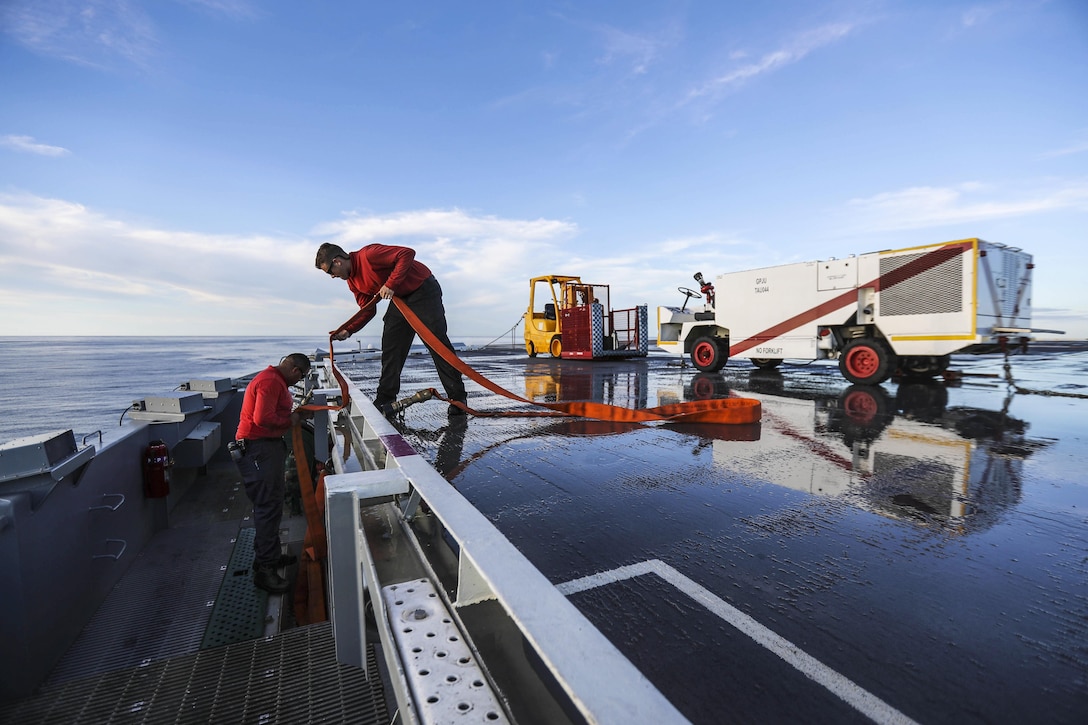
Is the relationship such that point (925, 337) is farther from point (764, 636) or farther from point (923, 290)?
point (764, 636)

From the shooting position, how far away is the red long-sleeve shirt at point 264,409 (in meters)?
3.75

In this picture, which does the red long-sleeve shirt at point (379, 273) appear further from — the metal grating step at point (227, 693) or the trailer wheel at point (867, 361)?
the trailer wheel at point (867, 361)

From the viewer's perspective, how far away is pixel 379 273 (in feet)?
16.6

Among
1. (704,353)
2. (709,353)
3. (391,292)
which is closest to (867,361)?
(709,353)

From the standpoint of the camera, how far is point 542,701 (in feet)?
3.72

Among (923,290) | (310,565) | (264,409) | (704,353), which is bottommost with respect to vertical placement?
(310,565)

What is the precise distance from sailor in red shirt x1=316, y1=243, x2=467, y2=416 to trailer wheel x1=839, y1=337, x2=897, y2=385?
700cm

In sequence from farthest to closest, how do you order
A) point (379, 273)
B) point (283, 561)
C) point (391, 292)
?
point (379, 273)
point (391, 292)
point (283, 561)

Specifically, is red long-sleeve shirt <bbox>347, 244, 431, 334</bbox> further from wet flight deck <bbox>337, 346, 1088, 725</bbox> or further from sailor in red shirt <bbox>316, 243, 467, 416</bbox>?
wet flight deck <bbox>337, 346, 1088, 725</bbox>

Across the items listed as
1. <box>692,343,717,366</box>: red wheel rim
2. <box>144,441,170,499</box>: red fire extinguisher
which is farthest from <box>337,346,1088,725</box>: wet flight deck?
<box>692,343,717,366</box>: red wheel rim

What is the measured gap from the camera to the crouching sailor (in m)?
3.76

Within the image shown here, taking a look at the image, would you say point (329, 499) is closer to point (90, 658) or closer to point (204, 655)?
point (204, 655)

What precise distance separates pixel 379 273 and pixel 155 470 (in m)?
2.71

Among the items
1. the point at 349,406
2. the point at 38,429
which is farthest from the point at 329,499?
the point at 38,429
